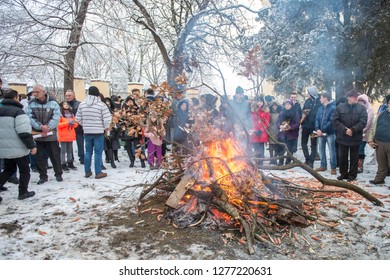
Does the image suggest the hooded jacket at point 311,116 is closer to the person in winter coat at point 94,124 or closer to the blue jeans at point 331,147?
the blue jeans at point 331,147

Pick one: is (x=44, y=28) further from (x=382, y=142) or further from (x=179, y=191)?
(x=382, y=142)

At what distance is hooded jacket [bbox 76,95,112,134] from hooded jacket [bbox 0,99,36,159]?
4.67 feet

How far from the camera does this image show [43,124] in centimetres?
573

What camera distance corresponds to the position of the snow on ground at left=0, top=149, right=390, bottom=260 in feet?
9.55

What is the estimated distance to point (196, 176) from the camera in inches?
154

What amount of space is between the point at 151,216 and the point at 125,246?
0.78 metres

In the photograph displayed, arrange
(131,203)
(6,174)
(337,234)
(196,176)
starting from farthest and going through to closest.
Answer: (6,174)
(131,203)
(196,176)
(337,234)

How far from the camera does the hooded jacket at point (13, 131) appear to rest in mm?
4559

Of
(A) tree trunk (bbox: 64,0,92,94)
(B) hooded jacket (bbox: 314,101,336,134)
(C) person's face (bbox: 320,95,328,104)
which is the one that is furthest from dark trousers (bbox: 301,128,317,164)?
(A) tree trunk (bbox: 64,0,92,94)

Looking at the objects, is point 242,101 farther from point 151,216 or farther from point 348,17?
point 348,17

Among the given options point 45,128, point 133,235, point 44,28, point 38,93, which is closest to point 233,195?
point 133,235

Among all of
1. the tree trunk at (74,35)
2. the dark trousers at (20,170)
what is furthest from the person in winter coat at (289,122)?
the tree trunk at (74,35)

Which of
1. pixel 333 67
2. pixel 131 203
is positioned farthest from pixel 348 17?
pixel 131 203
